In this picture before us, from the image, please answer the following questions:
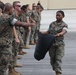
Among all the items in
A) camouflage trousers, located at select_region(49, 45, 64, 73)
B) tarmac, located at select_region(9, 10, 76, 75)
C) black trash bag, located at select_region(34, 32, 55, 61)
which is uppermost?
black trash bag, located at select_region(34, 32, 55, 61)

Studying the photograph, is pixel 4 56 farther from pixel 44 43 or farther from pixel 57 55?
pixel 57 55

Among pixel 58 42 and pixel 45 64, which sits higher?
pixel 58 42

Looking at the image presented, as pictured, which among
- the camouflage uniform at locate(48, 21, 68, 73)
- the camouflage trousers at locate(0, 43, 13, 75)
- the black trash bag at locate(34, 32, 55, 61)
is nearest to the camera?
the camouflage trousers at locate(0, 43, 13, 75)

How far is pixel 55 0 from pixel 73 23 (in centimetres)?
886

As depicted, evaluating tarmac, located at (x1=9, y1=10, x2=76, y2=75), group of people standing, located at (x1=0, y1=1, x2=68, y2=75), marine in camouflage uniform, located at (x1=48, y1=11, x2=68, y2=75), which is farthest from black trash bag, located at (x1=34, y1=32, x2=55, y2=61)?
tarmac, located at (x1=9, y1=10, x2=76, y2=75)

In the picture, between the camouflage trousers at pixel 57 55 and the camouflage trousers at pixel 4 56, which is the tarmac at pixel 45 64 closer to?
the camouflage trousers at pixel 57 55

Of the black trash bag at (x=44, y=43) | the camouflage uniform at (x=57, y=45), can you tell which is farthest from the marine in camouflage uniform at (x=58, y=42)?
the black trash bag at (x=44, y=43)

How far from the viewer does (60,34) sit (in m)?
10.2

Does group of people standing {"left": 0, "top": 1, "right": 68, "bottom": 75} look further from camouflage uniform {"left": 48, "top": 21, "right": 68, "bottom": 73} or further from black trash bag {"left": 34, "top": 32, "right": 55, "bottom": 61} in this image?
black trash bag {"left": 34, "top": 32, "right": 55, "bottom": 61}

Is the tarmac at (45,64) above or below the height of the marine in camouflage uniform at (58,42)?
below

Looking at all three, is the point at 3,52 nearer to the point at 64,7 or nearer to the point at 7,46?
the point at 7,46

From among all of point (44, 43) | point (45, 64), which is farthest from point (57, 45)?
point (45, 64)

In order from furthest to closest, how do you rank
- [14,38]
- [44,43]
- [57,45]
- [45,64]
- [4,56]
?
[45,64] → [14,38] → [57,45] → [44,43] → [4,56]

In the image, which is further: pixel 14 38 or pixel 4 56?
pixel 14 38
